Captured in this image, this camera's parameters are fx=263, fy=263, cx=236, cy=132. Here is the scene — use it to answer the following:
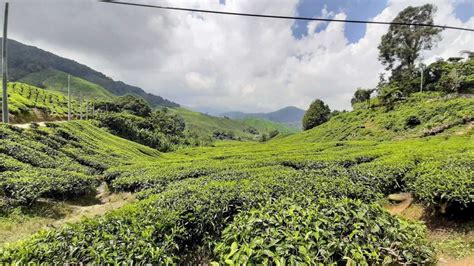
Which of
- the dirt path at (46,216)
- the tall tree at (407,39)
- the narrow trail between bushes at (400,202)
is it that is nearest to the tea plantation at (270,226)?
the narrow trail between bushes at (400,202)

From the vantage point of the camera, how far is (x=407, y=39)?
6050cm

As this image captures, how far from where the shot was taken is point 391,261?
4.09m

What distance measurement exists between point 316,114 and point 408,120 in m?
43.3

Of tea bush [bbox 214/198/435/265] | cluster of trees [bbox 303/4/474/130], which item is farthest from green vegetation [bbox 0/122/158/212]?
cluster of trees [bbox 303/4/474/130]

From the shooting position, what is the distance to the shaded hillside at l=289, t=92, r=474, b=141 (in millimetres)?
32156

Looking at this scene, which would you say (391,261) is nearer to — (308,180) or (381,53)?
(308,180)

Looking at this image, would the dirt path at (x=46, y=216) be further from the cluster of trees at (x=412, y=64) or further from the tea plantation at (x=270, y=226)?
the cluster of trees at (x=412, y=64)

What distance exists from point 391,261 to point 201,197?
4.49 m

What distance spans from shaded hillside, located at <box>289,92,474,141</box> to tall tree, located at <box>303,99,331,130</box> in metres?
18.4

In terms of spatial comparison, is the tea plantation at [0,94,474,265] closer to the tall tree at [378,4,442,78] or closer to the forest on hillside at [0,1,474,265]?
the forest on hillside at [0,1,474,265]

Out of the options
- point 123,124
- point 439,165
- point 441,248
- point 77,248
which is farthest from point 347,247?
point 123,124

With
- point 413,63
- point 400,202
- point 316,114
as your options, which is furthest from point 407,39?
point 400,202

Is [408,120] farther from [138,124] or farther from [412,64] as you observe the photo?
[138,124]

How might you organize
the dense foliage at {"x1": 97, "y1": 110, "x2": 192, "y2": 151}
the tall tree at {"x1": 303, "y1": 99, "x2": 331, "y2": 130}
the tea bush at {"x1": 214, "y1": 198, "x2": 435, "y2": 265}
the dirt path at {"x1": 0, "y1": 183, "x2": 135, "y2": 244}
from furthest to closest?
1. the tall tree at {"x1": 303, "y1": 99, "x2": 331, "y2": 130}
2. the dense foliage at {"x1": 97, "y1": 110, "x2": 192, "y2": 151}
3. the dirt path at {"x1": 0, "y1": 183, "x2": 135, "y2": 244}
4. the tea bush at {"x1": 214, "y1": 198, "x2": 435, "y2": 265}
